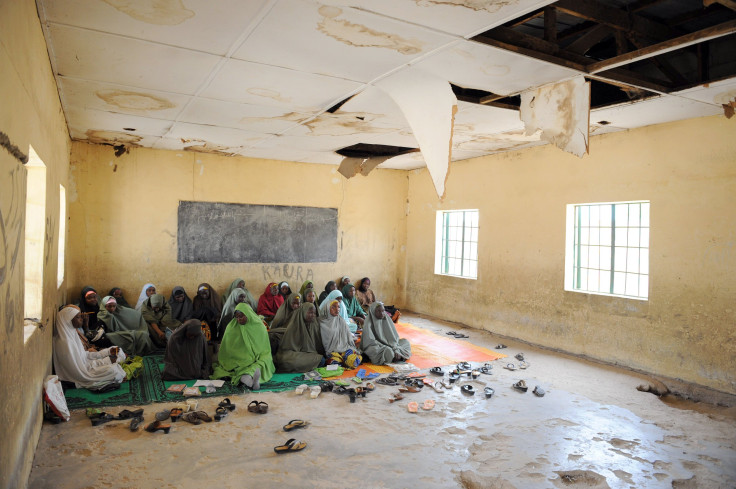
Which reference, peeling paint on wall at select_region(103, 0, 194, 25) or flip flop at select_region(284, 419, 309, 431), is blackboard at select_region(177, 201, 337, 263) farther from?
peeling paint on wall at select_region(103, 0, 194, 25)

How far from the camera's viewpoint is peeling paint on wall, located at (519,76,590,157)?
4.44 meters

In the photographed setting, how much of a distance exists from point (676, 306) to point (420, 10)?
200 inches

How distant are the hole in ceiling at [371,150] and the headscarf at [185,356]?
4.14m

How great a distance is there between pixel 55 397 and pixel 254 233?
220 inches

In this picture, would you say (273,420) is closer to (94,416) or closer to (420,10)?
(94,416)

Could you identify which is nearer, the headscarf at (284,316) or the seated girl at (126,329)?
the seated girl at (126,329)

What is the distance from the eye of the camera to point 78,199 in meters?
8.18

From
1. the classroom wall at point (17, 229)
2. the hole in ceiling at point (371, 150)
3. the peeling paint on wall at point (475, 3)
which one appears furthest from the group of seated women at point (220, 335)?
the peeling paint on wall at point (475, 3)

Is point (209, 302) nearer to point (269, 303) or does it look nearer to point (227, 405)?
point (269, 303)

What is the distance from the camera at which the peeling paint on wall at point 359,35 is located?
10.4 feet

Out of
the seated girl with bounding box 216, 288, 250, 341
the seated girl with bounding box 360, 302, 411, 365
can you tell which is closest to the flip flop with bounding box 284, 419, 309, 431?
the seated girl with bounding box 360, 302, 411, 365

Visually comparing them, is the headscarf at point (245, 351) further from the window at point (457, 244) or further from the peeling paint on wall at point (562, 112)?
the window at point (457, 244)

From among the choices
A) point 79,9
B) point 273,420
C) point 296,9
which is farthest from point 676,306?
point 79,9

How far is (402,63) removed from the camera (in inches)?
158
